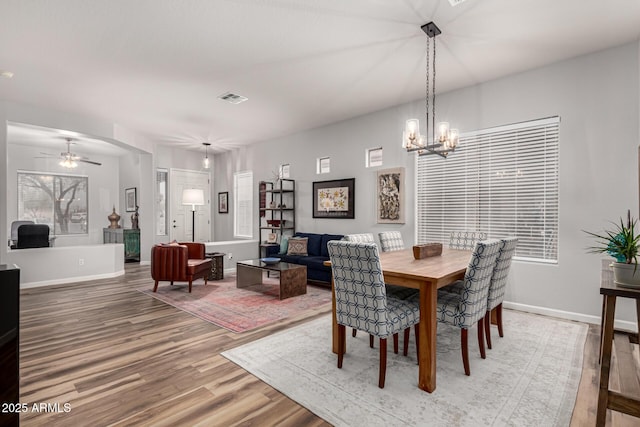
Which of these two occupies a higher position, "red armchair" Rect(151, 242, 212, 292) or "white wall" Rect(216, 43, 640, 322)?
"white wall" Rect(216, 43, 640, 322)

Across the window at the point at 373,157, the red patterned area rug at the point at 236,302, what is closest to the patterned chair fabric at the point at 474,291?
the red patterned area rug at the point at 236,302

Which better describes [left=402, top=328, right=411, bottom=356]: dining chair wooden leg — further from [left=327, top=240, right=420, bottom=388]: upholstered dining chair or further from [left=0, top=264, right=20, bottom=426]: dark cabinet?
[left=0, top=264, right=20, bottom=426]: dark cabinet

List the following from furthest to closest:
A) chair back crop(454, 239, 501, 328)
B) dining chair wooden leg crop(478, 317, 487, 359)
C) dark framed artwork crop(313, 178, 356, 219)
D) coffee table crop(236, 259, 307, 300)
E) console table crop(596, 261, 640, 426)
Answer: dark framed artwork crop(313, 178, 356, 219), coffee table crop(236, 259, 307, 300), dining chair wooden leg crop(478, 317, 487, 359), chair back crop(454, 239, 501, 328), console table crop(596, 261, 640, 426)

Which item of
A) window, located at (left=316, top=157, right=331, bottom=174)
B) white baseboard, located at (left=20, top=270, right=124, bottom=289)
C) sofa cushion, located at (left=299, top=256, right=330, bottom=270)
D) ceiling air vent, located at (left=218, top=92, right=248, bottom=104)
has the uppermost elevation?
ceiling air vent, located at (left=218, top=92, right=248, bottom=104)

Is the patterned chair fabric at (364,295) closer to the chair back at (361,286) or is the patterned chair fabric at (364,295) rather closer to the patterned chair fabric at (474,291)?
the chair back at (361,286)

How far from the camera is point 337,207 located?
5.79 meters

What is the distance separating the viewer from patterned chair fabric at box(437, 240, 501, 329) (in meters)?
2.26

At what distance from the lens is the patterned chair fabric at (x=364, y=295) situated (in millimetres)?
2129

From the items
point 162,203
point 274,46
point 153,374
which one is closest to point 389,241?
point 274,46

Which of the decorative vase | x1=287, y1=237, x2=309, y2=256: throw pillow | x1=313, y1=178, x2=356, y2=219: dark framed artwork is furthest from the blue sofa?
the decorative vase

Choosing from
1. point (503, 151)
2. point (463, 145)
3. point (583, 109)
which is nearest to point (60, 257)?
point (463, 145)

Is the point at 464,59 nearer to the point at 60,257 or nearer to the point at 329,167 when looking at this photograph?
the point at 329,167

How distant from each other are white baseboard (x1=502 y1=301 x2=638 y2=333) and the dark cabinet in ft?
14.6

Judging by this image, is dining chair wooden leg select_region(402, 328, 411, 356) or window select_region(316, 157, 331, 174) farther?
window select_region(316, 157, 331, 174)
